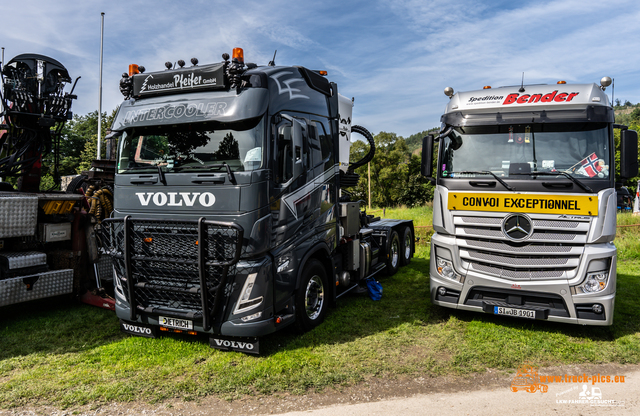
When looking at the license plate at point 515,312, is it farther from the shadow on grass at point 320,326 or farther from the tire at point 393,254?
the tire at point 393,254

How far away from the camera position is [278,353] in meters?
5.07

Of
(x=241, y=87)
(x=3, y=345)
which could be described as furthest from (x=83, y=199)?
(x=241, y=87)

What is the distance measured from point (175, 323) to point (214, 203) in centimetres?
151

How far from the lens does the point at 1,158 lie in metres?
8.02

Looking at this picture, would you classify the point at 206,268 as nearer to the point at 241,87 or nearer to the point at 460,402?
the point at 241,87

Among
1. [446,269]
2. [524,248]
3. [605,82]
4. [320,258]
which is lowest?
[446,269]

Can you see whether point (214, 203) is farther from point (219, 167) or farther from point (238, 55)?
point (238, 55)

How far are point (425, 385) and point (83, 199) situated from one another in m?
5.85

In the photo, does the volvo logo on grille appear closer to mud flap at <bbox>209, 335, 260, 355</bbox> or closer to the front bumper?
the front bumper

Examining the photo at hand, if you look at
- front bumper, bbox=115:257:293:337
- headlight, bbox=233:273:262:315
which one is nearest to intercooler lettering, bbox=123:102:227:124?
front bumper, bbox=115:257:293:337

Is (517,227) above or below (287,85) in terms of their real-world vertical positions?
below

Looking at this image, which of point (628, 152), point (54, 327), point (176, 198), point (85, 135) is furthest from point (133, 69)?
point (85, 135)

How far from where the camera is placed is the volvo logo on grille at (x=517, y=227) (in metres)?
5.59

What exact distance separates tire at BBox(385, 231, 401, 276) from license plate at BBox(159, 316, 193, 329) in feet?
17.6
